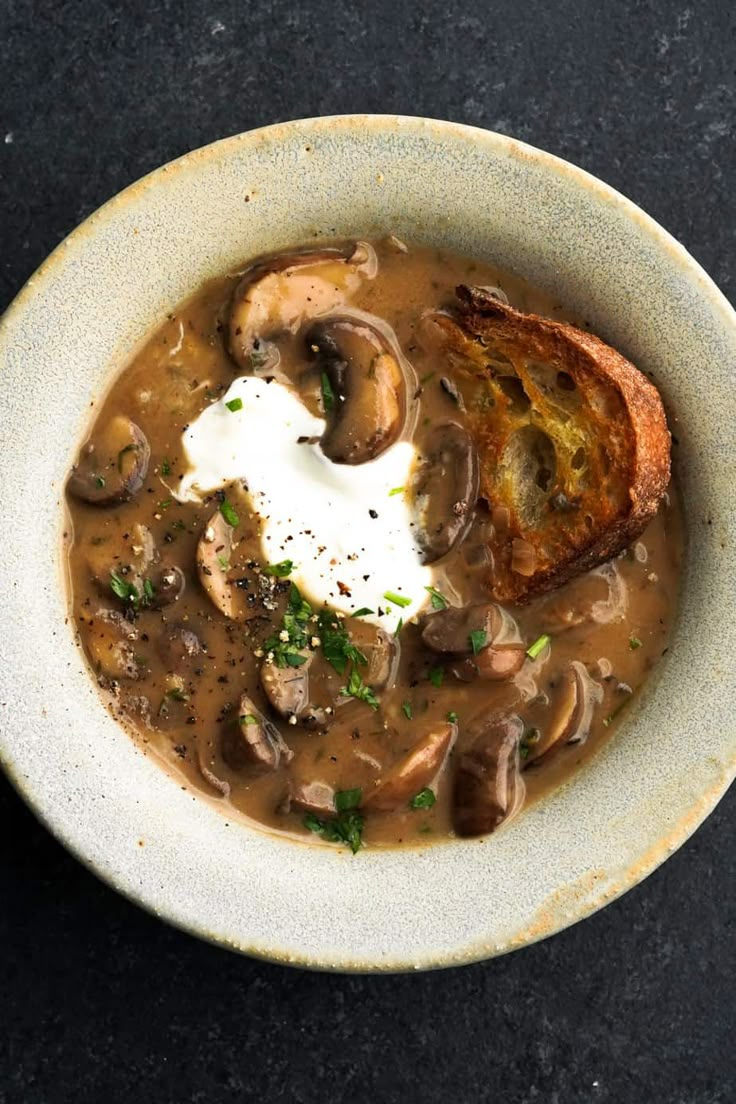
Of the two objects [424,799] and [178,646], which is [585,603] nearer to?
[424,799]

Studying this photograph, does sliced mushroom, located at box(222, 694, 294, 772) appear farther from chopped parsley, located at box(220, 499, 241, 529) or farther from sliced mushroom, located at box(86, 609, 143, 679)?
chopped parsley, located at box(220, 499, 241, 529)

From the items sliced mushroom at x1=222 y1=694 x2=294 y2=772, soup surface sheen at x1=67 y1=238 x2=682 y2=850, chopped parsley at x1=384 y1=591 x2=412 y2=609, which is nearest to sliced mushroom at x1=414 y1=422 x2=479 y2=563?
soup surface sheen at x1=67 y1=238 x2=682 y2=850

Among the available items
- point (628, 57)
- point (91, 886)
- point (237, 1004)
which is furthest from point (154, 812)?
point (628, 57)

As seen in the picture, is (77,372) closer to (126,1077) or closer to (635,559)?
(635,559)

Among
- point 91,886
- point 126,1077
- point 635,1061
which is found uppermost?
point 635,1061

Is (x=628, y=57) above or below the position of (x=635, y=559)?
above

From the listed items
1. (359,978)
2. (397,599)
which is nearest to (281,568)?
(397,599)

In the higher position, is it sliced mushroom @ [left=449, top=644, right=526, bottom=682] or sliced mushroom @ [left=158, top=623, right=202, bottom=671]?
sliced mushroom @ [left=449, top=644, right=526, bottom=682]
